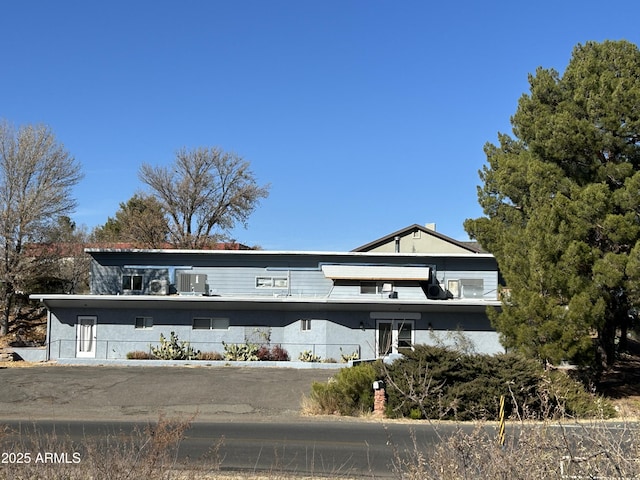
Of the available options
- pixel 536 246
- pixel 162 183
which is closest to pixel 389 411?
pixel 536 246

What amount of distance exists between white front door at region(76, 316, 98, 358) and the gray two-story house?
0.16 feet

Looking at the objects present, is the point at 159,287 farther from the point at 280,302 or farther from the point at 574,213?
the point at 574,213

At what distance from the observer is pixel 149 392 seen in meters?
23.5

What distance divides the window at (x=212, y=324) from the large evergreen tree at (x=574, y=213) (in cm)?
1319

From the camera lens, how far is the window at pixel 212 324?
34.0 meters

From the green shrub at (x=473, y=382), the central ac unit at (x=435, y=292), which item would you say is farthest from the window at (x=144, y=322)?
the green shrub at (x=473, y=382)

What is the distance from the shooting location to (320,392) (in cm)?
2022

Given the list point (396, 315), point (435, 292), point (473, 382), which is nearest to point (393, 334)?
point (396, 315)

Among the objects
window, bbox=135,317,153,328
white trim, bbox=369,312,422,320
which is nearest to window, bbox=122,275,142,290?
window, bbox=135,317,153,328

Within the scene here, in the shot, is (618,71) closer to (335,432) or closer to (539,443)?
(335,432)

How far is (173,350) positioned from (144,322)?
2245 millimetres

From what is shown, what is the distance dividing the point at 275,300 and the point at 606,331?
14.1 meters

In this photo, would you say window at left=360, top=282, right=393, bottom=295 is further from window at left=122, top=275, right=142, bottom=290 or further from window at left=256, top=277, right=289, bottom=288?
window at left=122, top=275, right=142, bottom=290

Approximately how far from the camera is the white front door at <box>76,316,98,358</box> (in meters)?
34.2
